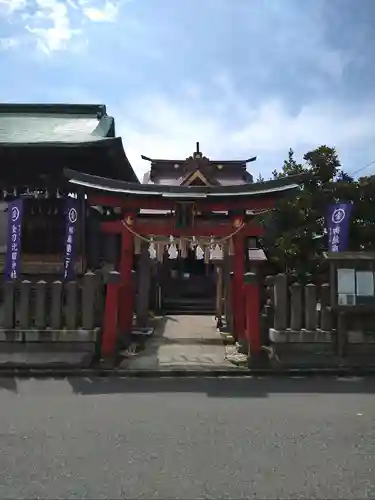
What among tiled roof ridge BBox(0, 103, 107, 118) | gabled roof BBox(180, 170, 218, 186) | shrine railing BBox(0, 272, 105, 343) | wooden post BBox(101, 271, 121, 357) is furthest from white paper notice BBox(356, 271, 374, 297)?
gabled roof BBox(180, 170, 218, 186)

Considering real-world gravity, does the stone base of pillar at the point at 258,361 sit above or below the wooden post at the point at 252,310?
below

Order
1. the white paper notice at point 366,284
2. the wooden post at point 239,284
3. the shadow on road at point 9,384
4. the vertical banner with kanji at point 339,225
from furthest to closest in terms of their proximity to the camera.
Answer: the wooden post at point 239,284, the vertical banner with kanji at point 339,225, the white paper notice at point 366,284, the shadow on road at point 9,384

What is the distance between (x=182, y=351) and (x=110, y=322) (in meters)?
2.25

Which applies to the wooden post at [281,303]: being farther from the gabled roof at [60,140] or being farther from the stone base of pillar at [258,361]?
→ the gabled roof at [60,140]

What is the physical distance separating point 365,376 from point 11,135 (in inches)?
452

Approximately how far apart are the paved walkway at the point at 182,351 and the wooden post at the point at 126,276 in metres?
0.88

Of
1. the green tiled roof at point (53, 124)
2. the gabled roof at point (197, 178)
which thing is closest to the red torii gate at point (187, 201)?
the green tiled roof at point (53, 124)

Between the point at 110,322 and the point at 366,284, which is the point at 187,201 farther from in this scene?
the point at 366,284

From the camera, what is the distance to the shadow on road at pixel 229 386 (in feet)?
26.0

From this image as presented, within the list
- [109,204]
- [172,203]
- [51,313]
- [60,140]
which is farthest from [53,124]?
[51,313]

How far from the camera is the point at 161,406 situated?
6.98 metres

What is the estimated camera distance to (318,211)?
12836mm

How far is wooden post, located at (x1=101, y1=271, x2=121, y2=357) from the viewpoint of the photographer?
9.98 meters

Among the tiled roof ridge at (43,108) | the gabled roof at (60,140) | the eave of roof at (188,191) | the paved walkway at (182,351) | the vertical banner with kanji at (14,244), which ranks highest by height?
the tiled roof ridge at (43,108)
